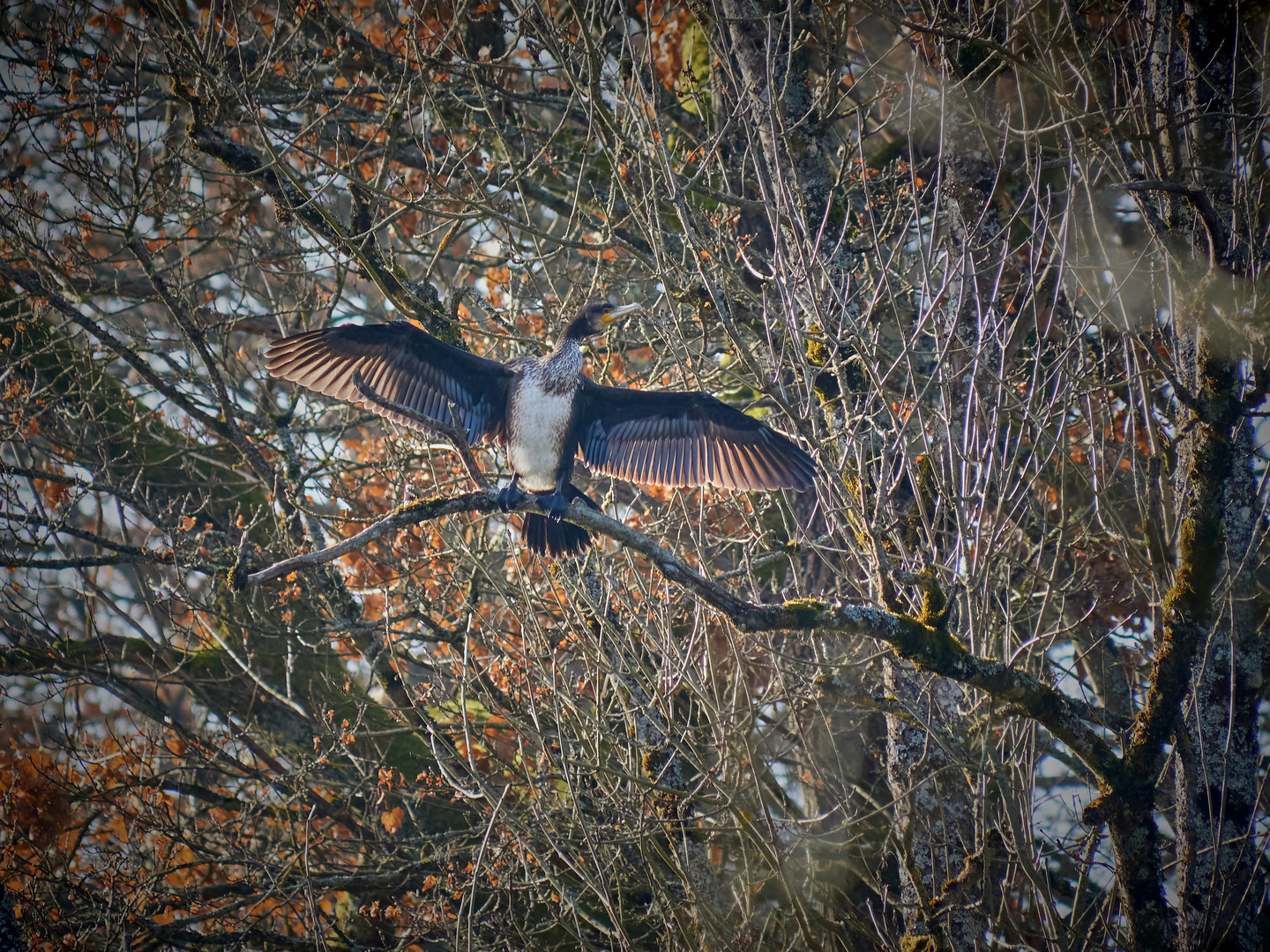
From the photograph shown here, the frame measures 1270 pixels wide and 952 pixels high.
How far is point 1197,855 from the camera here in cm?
283

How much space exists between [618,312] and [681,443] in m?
0.79

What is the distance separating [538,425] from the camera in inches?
165

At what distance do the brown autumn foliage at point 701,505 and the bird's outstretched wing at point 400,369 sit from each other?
0.23 metres

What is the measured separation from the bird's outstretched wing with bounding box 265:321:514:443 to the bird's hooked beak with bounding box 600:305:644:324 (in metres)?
0.53

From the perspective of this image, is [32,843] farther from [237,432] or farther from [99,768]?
[237,432]

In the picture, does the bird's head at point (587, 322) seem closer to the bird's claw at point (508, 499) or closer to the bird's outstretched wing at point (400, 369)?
the bird's outstretched wing at point (400, 369)

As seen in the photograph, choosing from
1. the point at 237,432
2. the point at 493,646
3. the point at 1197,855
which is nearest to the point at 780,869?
the point at 1197,855

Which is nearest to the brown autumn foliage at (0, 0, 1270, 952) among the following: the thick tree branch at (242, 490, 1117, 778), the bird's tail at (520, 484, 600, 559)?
the thick tree branch at (242, 490, 1117, 778)

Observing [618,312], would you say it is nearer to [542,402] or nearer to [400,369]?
[542,402]

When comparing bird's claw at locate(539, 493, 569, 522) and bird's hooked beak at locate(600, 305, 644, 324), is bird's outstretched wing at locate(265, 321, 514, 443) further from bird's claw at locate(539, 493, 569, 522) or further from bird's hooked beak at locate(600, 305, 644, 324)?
bird's claw at locate(539, 493, 569, 522)

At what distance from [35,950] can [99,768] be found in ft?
2.93

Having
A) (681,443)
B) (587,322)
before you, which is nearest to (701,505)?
(681,443)

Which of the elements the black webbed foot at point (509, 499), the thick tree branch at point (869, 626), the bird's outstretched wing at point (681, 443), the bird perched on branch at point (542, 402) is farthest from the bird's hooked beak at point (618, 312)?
the thick tree branch at point (869, 626)

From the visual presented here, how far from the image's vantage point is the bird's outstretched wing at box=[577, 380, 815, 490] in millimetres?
4168
